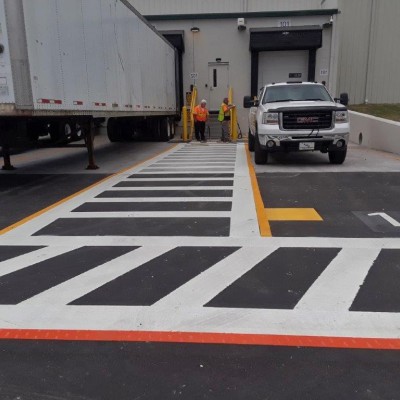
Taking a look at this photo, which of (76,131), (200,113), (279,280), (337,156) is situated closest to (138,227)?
(279,280)

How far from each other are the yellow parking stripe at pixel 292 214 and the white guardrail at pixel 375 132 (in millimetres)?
8489

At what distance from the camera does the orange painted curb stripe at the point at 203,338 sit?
9.80 ft

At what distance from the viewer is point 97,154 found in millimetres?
15438

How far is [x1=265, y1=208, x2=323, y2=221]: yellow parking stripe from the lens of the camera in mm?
6168

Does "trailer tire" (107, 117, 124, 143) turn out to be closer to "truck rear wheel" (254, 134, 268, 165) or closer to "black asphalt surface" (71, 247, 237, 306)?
"truck rear wheel" (254, 134, 268, 165)

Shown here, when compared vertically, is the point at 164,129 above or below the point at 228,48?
below

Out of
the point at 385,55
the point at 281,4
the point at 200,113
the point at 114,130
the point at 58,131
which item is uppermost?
the point at 281,4

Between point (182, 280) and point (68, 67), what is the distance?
6001 mm

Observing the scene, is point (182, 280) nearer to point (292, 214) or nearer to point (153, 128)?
point (292, 214)

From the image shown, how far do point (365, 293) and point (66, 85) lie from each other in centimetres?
686

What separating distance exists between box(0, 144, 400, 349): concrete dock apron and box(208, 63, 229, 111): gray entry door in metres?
17.1

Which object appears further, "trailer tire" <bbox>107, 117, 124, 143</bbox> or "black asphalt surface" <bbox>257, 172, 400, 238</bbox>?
"trailer tire" <bbox>107, 117, 124, 143</bbox>

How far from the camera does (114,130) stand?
20.1 meters

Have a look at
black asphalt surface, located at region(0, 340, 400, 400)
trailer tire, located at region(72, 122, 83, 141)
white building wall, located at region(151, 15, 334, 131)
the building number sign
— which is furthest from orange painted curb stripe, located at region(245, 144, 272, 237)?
the building number sign
